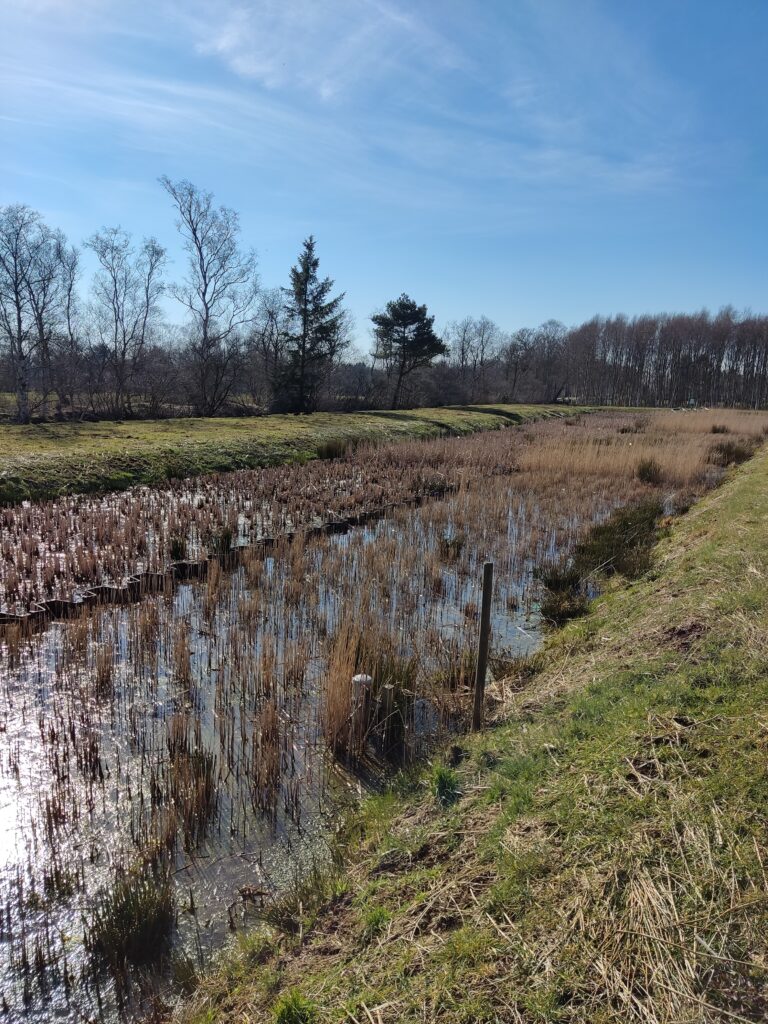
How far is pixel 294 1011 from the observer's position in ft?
7.22

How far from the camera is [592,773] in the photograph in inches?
125

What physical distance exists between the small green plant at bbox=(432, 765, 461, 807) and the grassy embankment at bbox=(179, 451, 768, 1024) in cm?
1

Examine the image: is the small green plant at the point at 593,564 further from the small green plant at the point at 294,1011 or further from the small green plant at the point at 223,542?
the small green plant at the point at 294,1011

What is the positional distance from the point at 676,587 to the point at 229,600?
5.24m

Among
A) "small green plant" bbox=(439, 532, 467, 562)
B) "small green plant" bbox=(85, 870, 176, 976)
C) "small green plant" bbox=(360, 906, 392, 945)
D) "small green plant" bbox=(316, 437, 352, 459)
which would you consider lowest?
"small green plant" bbox=(85, 870, 176, 976)

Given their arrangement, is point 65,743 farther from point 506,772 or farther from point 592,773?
point 592,773

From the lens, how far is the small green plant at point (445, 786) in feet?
11.4

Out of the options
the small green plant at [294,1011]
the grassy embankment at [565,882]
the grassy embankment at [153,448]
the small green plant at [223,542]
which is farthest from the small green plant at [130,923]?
the grassy embankment at [153,448]

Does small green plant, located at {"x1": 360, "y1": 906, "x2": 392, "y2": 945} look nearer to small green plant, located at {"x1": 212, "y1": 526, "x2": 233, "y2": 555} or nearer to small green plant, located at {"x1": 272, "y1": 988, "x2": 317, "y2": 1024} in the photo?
small green plant, located at {"x1": 272, "y1": 988, "x2": 317, "y2": 1024}

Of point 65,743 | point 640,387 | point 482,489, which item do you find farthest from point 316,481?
point 640,387

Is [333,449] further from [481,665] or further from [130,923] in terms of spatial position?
[130,923]

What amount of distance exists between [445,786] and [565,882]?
3.78 ft

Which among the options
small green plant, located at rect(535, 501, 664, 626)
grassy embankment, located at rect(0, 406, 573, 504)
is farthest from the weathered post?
grassy embankment, located at rect(0, 406, 573, 504)

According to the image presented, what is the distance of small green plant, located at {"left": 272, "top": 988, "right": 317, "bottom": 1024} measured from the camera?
7.18ft
